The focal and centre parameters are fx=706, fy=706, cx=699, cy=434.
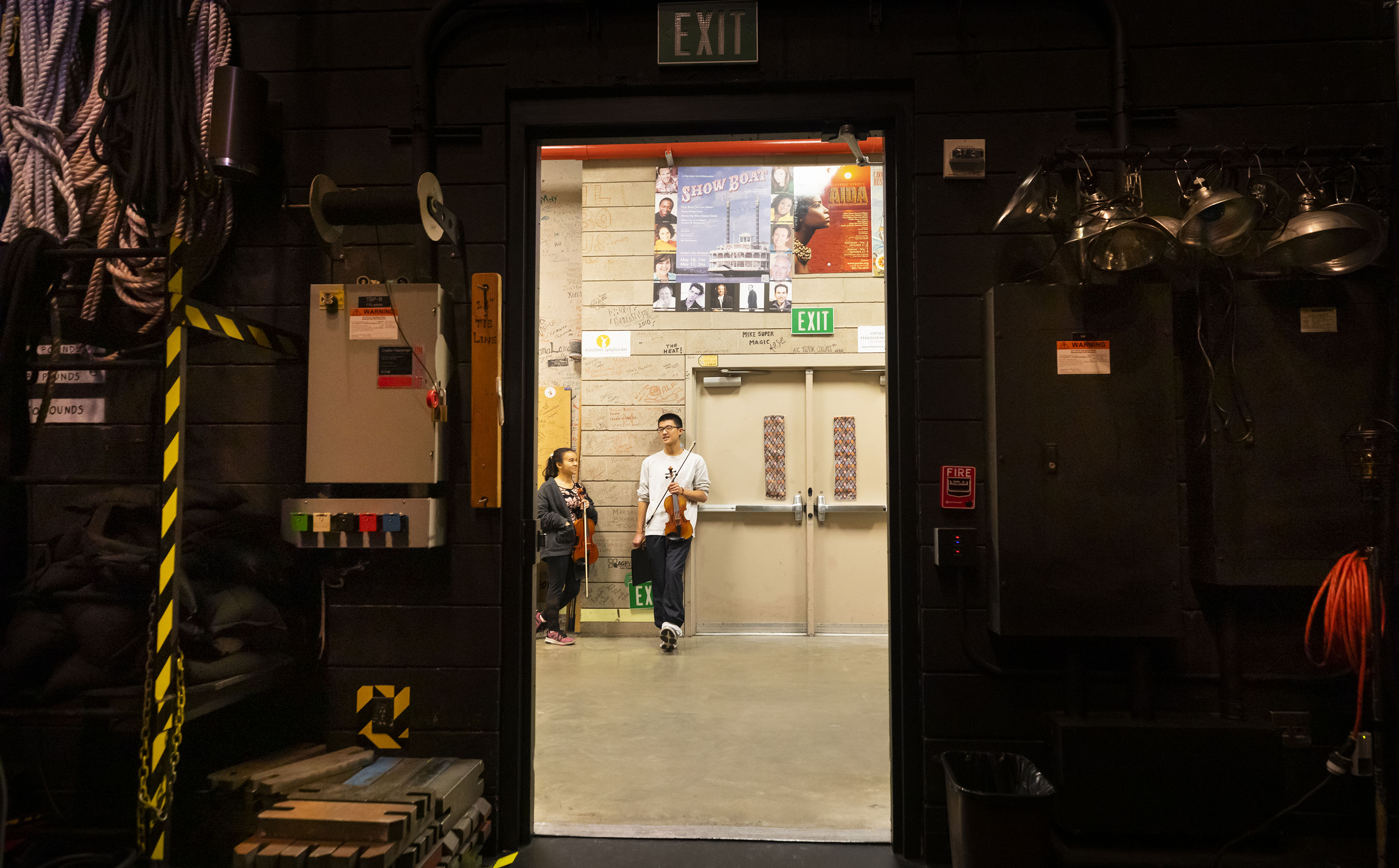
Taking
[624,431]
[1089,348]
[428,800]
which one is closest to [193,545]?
[428,800]

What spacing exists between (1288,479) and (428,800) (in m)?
2.66

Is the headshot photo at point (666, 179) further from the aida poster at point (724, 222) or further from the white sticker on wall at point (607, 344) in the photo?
the white sticker on wall at point (607, 344)

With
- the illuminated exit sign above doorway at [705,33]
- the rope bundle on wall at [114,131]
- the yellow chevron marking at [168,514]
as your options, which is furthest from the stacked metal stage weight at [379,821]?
the illuminated exit sign above doorway at [705,33]

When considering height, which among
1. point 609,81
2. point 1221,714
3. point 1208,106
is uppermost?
point 609,81

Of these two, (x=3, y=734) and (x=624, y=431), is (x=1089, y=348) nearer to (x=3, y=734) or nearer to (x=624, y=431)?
(x=3, y=734)

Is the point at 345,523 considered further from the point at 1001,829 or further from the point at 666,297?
the point at 666,297

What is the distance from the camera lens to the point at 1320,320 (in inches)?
85.2

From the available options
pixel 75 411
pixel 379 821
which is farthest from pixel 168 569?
pixel 75 411

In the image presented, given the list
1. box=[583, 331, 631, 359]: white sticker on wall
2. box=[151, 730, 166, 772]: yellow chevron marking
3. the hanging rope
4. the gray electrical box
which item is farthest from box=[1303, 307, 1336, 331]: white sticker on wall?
box=[583, 331, 631, 359]: white sticker on wall

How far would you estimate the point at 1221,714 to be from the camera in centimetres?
220

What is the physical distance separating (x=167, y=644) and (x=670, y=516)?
3957 mm

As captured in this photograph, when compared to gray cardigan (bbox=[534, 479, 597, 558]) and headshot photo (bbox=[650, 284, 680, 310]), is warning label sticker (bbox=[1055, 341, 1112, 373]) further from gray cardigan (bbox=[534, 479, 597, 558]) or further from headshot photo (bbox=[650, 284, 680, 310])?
headshot photo (bbox=[650, 284, 680, 310])

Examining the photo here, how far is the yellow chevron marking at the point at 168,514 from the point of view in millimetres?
1744

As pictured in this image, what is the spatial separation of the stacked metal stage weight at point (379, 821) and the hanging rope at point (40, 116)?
1904 millimetres
